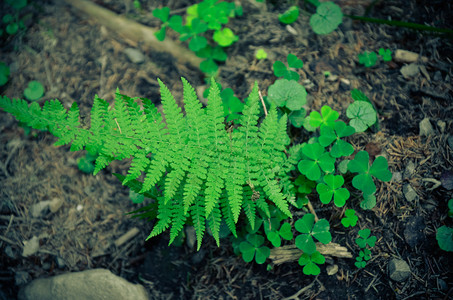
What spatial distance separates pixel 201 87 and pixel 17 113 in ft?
5.18

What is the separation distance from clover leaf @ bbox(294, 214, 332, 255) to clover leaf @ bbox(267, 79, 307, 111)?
92 cm

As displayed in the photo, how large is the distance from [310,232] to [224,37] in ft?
6.55

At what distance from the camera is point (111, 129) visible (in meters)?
1.91

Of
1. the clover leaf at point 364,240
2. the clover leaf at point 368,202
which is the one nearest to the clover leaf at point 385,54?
the clover leaf at point 368,202

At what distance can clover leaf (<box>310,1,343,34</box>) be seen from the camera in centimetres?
270

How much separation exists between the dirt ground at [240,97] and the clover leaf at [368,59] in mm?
51

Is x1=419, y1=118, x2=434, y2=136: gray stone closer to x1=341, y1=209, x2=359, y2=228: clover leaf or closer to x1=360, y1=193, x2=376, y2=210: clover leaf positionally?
x1=360, y1=193, x2=376, y2=210: clover leaf

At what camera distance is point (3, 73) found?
304cm

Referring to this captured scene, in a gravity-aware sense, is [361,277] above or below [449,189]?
below

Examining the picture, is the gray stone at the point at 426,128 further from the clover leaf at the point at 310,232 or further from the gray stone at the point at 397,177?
the clover leaf at the point at 310,232

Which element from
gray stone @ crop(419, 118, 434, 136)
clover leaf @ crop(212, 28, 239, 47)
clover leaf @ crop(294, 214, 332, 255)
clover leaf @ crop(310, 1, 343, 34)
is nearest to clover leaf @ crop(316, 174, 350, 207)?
clover leaf @ crop(294, 214, 332, 255)

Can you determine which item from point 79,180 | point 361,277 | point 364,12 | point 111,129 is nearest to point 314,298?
point 361,277

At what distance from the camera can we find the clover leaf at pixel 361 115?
2295 millimetres

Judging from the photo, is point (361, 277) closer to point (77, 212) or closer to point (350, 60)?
point (350, 60)
